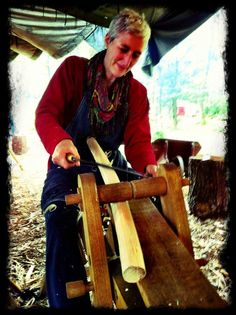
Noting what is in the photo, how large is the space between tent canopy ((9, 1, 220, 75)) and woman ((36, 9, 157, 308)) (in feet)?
5.39

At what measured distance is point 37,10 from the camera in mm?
3816

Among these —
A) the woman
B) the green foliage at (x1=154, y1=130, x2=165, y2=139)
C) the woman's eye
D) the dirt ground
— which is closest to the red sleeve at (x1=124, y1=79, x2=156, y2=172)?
the woman

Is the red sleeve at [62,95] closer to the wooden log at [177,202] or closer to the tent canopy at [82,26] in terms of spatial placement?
the wooden log at [177,202]

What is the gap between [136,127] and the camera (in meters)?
2.44

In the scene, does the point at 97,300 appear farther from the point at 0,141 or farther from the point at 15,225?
the point at 15,225

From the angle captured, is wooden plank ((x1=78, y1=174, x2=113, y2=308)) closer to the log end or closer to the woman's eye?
the log end

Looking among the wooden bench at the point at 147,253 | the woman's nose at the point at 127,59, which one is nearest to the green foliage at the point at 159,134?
the woman's nose at the point at 127,59

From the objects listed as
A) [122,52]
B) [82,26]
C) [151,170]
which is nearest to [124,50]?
[122,52]

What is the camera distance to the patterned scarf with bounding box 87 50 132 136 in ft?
7.23

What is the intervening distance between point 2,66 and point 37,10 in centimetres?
262

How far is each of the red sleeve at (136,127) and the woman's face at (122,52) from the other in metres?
0.32

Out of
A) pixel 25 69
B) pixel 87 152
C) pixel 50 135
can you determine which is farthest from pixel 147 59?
pixel 25 69

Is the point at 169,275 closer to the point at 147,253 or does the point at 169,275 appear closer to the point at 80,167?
the point at 147,253

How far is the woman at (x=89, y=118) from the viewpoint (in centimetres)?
159
